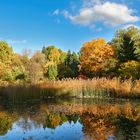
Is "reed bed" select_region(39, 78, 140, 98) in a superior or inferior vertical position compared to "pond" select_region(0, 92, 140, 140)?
superior

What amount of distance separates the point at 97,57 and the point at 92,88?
2179cm

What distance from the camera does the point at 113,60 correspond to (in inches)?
1704

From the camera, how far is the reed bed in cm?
2289

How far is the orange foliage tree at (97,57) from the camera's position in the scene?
146ft

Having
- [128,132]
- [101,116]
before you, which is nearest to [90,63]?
[101,116]

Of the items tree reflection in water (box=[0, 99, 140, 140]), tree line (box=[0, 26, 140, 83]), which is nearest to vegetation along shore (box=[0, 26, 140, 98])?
tree line (box=[0, 26, 140, 83])

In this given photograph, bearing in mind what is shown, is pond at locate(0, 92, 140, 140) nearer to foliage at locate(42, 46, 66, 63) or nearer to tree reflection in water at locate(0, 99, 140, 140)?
tree reflection in water at locate(0, 99, 140, 140)

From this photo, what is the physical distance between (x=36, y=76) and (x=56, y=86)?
84.5 ft

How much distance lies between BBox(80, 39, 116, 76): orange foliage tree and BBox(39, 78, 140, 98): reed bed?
61.5 ft

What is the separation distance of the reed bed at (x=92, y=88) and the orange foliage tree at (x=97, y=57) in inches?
738

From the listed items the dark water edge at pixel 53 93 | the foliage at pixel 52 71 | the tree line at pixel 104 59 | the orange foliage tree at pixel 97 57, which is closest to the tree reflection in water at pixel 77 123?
the dark water edge at pixel 53 93

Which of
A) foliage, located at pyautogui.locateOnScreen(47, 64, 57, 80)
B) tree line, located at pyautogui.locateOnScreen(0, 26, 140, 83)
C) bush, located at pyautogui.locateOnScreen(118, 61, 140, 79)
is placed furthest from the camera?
foliage, located at pyautogui.locateOnScreen(47, 64, 57, 80)

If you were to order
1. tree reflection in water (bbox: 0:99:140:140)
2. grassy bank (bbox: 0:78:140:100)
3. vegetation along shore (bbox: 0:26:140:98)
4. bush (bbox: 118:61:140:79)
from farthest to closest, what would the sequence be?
bush (bbox: 118:61:140:79) → vegetation along shore (bbox: 0:26:140:98) → grassy bank (bbox: 0:78:140:100) → tree reflection in water (bbox: 0:99:140:140)

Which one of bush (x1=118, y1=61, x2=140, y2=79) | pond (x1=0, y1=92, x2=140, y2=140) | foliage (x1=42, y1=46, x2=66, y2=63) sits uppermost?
foliage (x1=42, y1=46, x2=66, y2=63)
